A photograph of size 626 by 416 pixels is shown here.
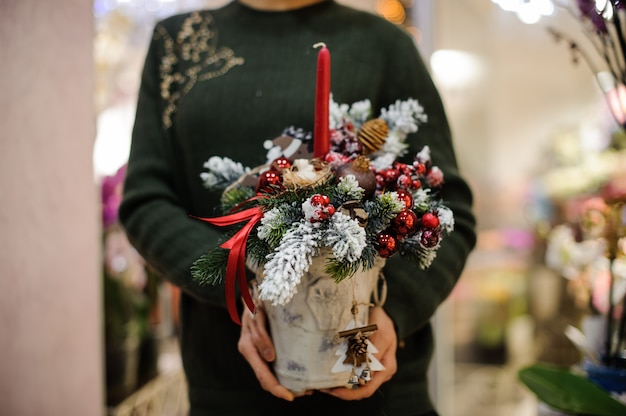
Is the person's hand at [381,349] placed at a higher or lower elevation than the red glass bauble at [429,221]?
lower

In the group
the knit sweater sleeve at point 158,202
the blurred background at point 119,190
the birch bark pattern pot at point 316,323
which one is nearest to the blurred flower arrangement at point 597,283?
the blurred background at point 119,190

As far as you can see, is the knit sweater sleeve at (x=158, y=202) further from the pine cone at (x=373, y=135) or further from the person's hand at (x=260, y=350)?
the pine cone at (x=373, y=135)

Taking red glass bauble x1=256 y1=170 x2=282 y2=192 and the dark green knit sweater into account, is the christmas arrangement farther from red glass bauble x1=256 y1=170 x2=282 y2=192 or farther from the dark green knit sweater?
the dark green knit sweater

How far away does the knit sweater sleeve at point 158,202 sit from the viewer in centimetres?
79

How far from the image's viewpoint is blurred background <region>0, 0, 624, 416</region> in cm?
92

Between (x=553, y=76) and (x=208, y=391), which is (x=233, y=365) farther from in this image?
(x=553, y=76)

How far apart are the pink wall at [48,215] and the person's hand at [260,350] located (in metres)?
0.40

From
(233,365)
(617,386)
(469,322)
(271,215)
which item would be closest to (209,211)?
(233,365)

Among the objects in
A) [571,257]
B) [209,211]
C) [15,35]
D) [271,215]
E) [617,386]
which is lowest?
[617,386]

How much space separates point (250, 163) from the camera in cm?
85

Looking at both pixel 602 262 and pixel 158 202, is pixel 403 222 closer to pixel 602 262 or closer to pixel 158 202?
pixel 158 202

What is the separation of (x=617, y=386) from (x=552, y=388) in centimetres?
21

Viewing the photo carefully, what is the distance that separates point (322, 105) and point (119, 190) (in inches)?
41.8

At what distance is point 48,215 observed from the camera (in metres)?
0.97
